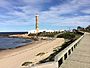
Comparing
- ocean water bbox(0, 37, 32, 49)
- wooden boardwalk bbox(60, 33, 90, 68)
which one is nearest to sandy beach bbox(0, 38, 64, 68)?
wooden boardwalk bbox(60, 33, 90, 68)

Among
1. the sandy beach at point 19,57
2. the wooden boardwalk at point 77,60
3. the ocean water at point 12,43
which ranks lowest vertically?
the ocean water at point 12,43

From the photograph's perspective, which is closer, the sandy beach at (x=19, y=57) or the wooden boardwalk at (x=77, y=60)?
the wooden boardwalk at (x=77, y=60)

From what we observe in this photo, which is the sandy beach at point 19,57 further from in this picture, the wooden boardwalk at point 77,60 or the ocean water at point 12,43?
the ocean water at point 12,43

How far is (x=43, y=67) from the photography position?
5.41 meters

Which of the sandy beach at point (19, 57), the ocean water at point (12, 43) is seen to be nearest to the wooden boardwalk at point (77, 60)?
the sandy beach at point (19, 57)


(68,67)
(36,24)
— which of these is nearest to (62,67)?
(68,67)

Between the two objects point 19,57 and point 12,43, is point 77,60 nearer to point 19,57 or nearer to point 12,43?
point 19,57

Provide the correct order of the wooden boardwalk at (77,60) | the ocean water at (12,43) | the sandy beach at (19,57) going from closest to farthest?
the wooden boardwalk at (77,60)
the sandy beach at (19,57)
the ocean water at (12,43)

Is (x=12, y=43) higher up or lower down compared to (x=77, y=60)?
lower down

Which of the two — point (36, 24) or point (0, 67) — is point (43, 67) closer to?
point (0, 67)

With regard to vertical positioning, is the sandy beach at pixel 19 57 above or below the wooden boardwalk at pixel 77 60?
below

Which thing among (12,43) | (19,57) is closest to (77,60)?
(19,57)

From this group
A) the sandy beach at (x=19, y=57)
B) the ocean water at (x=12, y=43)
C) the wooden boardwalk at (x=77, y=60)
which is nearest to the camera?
the wooden boardwalk at (x=77, y=60)

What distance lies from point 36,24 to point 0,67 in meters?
117
